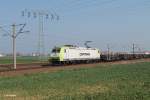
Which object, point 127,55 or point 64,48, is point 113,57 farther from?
point 64,48

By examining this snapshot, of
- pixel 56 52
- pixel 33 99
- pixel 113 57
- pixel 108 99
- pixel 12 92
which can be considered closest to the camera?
pixel 108 99

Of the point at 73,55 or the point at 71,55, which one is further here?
the point at 73,55

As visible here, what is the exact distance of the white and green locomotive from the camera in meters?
71.6

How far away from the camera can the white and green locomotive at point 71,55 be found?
7156cm

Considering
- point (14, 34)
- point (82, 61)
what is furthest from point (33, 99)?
point (82, 61)

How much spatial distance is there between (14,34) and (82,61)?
19259 millimetres

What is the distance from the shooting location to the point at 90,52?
82.4 m

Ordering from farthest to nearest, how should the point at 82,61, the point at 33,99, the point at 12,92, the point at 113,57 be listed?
1. the point at 113,57
2. the point at 82,61
3. the point at 12,92
4. the point at 33,99

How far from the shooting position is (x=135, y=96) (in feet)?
65.4

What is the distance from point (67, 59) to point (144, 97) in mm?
54311

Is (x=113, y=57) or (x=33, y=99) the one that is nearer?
(x=33, y=99)

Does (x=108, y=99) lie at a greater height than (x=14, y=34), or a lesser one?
lesser

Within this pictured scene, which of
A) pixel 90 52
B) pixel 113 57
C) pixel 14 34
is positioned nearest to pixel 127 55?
pixel 113 57

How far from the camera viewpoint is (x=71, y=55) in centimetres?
7388
